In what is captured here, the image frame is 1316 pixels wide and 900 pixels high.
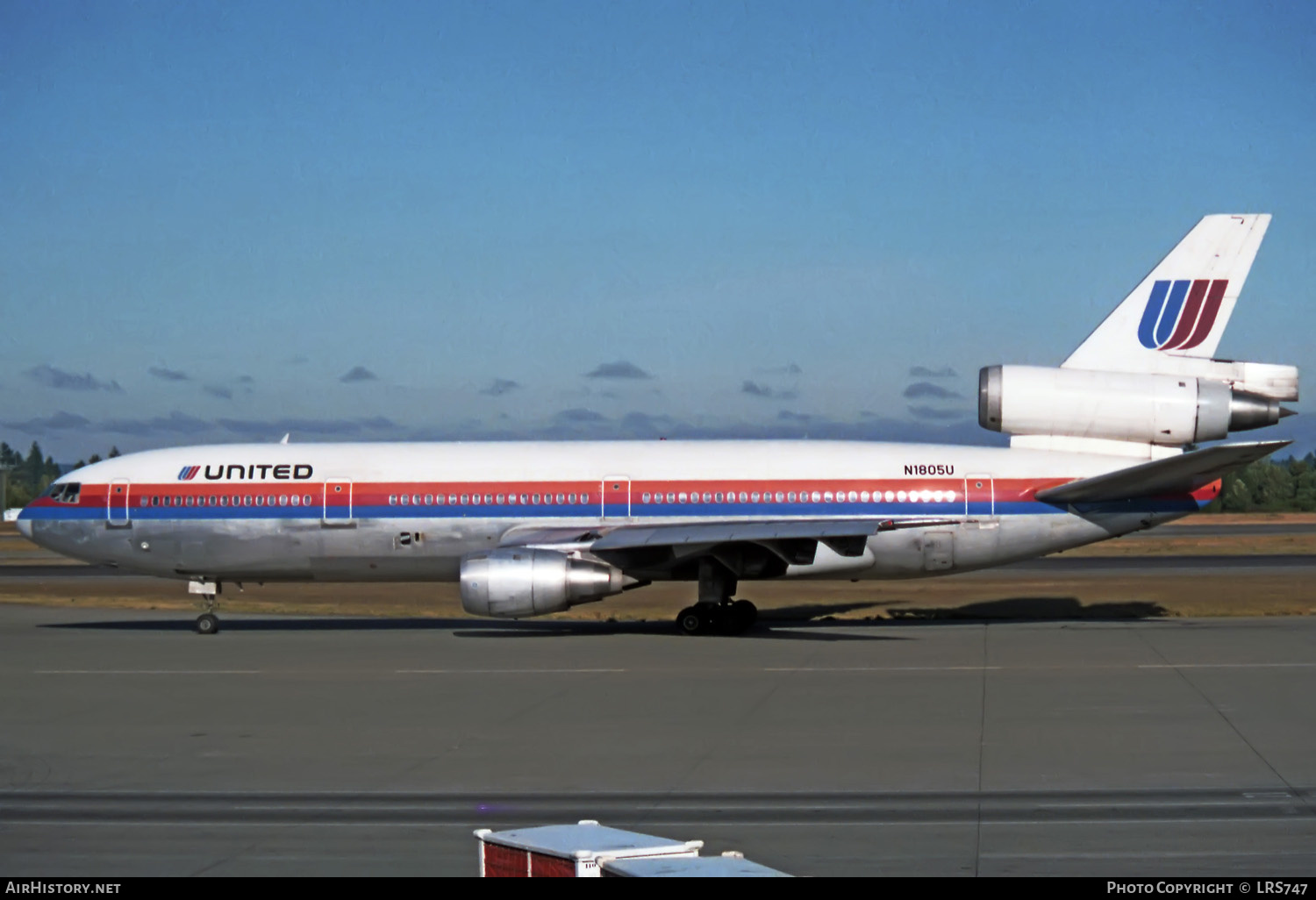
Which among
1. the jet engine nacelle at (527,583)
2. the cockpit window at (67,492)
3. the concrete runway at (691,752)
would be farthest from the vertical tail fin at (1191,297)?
the cockpit window at (67,492)

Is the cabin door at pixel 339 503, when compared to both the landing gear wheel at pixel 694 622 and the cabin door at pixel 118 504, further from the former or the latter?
the landing gear wheel at pixel 694 622

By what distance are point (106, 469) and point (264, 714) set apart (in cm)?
1447

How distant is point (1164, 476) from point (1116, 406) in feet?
5.96

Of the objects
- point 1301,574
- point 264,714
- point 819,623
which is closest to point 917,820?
point 264,714

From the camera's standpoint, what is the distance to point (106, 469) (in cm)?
3091

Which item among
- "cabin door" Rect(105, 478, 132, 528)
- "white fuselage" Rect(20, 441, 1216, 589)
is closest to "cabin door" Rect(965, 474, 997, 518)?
"white fuselage" Rect(20, 441, 1216, 589)

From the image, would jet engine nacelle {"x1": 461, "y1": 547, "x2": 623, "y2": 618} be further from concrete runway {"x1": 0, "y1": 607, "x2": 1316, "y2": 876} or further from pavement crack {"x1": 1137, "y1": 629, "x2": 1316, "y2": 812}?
pavement crack {"x1": 1137, "y1": 629, "x2": 1316, "y2": 812}

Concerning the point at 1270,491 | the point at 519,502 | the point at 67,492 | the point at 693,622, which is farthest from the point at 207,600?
the point at 1270,491

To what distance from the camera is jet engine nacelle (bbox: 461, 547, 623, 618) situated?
2630cm

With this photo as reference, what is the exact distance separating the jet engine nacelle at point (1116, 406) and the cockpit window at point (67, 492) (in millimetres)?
19415

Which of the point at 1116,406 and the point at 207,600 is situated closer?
the point at 1116,406

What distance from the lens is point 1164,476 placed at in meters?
27.0

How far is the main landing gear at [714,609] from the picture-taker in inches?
1116

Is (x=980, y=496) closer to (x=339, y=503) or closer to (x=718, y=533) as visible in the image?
(x=718, y=533)
